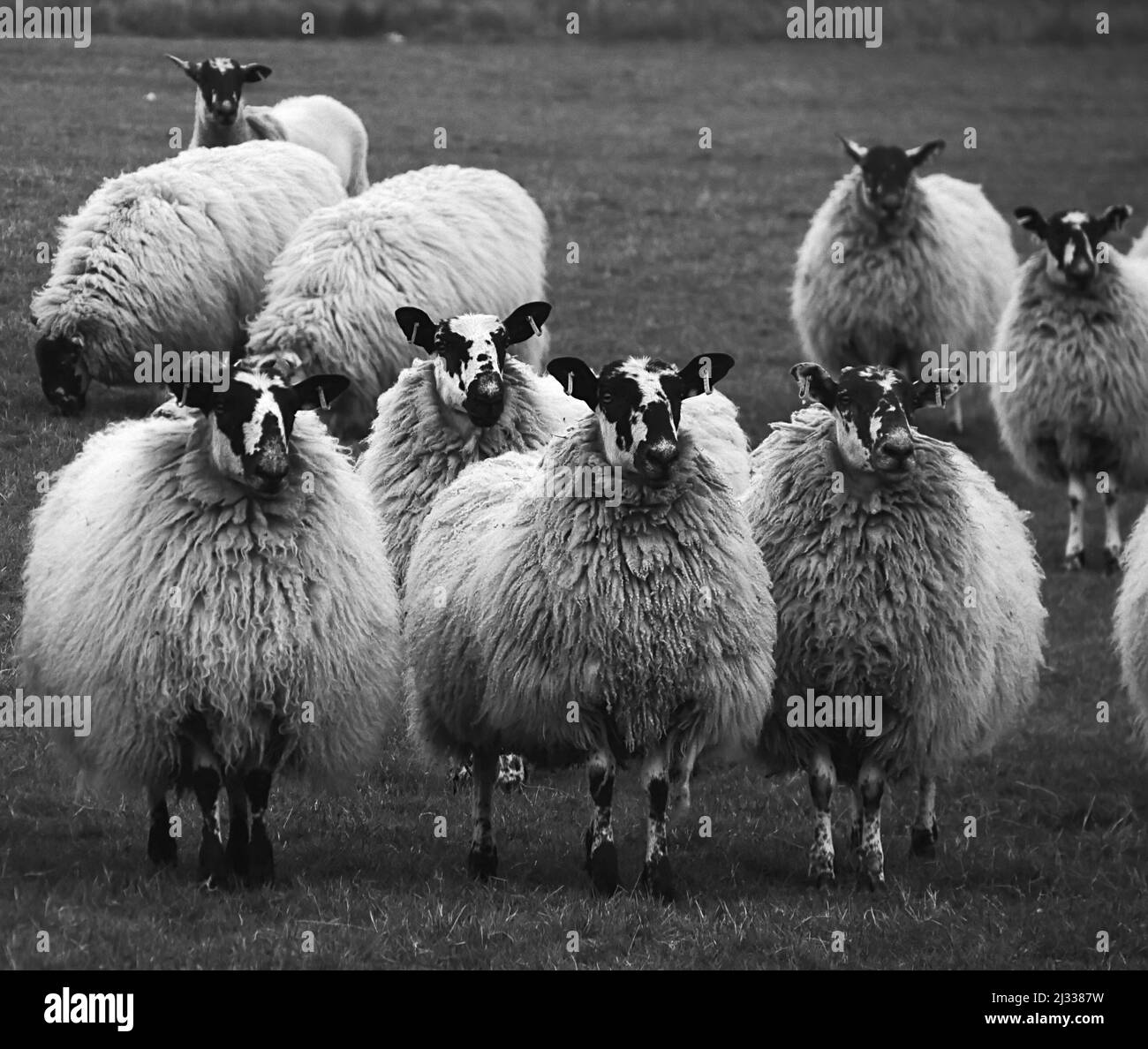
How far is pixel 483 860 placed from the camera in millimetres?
8766

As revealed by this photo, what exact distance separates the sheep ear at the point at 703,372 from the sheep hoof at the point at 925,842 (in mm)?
2855

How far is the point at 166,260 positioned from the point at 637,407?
22.0ft

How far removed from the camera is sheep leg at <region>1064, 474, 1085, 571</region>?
51.5 feet

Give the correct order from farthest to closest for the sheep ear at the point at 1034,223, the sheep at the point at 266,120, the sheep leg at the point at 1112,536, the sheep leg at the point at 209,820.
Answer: the sheep at the point at 266,120
the sheep ear at the point at 1034,223
the sheep leg at the point at 1112,536
the sheep leg at the point at 209,820

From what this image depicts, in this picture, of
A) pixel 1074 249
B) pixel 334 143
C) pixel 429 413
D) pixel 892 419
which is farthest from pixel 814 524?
pixel 334 143

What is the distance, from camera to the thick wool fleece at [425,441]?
10.4m

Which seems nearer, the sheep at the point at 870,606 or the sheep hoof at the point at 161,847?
the sheep hoof at the point at 161,847

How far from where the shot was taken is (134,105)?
76.8ft

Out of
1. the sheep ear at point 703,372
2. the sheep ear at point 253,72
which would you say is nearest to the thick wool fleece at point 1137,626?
the sheep ear at point 703,372

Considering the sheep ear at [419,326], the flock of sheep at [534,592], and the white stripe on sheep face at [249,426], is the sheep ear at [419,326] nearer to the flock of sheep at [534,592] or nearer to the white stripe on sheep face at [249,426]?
the flock of sheep at [534,592]

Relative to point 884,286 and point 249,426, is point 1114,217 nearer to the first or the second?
point 884,286

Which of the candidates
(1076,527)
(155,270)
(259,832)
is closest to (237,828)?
(259,832)

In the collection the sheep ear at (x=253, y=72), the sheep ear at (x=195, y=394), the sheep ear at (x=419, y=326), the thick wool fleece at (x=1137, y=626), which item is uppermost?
the sheep ear at (x=253, y=72)
